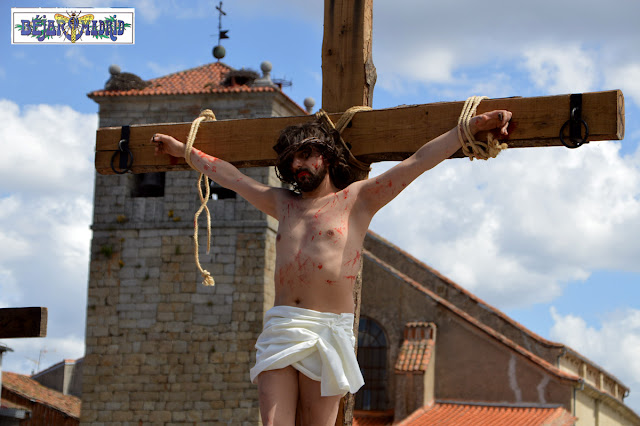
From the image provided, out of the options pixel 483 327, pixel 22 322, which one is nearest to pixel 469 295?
pixel 483 327

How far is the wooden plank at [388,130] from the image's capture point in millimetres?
4723

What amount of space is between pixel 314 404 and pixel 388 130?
1.42 meters

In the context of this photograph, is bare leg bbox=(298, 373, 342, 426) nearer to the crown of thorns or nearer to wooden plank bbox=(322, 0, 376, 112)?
the crown of thorns

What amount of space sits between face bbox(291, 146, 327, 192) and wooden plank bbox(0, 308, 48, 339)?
9.23 feet

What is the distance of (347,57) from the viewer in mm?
5355

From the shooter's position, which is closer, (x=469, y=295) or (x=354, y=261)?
(x=354, y=261)

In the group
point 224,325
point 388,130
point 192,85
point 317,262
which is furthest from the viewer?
point 192,85

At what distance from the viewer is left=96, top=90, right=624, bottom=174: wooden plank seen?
15.5 feet

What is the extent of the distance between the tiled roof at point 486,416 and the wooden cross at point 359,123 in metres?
16.1

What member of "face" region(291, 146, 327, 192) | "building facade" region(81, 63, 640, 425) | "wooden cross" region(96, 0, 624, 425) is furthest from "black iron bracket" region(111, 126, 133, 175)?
"building facade" region(81, 63, 640, 425)

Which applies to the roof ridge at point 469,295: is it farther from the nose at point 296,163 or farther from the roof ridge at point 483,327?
the nose at point 296,163

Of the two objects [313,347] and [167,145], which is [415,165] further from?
[167,145]

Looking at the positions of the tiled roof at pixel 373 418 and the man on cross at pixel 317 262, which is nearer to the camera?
the man on cross at pixel 317 262

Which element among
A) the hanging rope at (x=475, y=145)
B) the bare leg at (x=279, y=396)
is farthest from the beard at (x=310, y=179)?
the bare leg at (x=279, y=396)
